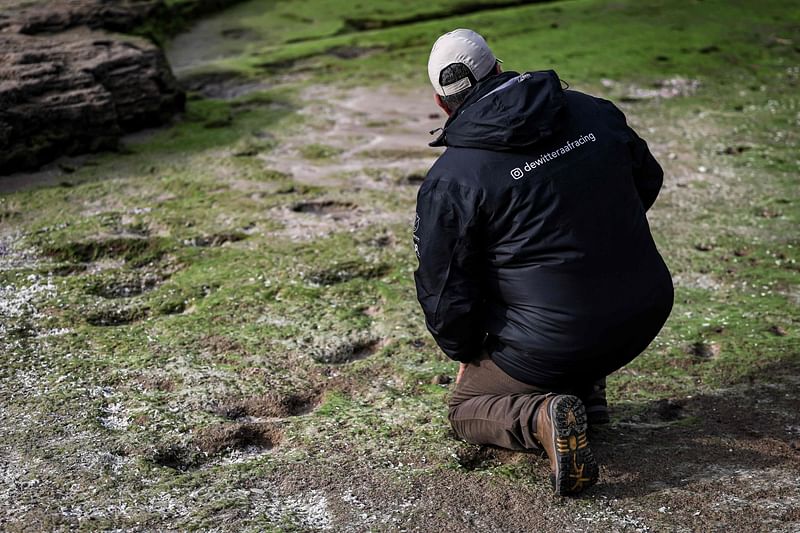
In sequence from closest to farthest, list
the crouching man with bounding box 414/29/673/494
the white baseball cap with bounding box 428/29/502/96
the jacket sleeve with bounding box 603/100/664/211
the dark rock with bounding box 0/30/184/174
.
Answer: the crouching man with bounding box 414/29/673/494 → the white baseball cap with bounding box 428/29/502/96 → the jacket sleeve with bounding box 603/100/664/211 → the dark rock with bounding box 0/30/184/174

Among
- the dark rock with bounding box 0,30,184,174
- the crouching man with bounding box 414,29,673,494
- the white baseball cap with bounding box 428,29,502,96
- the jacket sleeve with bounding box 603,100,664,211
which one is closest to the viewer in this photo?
the crouching man with bounding box 414,29,673,494

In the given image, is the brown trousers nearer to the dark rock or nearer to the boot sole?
the boot sole

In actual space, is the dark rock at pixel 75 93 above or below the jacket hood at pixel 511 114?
below

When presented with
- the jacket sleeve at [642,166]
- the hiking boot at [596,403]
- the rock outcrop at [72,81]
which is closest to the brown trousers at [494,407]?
the hiking boot at [596,403]

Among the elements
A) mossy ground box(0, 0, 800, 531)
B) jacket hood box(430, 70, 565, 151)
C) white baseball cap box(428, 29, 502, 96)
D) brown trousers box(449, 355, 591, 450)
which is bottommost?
mossy ground box(0, 0, 800, 531)

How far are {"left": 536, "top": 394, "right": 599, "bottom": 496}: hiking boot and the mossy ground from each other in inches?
3.2

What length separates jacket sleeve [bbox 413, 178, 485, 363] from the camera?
306 cm

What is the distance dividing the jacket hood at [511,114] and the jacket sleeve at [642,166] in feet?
1.18

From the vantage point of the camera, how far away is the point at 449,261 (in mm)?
3102

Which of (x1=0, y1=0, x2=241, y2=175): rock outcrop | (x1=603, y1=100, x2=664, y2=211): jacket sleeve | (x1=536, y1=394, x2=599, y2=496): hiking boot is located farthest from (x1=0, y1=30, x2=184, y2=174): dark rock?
(x1=536, y1=394, x2=599, y2=496): hiking boot

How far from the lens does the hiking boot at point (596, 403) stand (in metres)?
3.45

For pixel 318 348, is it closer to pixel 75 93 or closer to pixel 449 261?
pixel 449 261

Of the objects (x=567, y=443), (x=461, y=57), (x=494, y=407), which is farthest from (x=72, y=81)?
(x=567, y=443)

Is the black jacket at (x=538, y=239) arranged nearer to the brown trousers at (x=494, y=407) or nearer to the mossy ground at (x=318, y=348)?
the brown trousers at (x=494, y=407)
